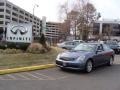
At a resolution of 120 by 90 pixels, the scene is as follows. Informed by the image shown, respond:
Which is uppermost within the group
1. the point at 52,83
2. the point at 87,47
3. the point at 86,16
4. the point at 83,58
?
the point at 86,16

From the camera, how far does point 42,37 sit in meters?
20.3

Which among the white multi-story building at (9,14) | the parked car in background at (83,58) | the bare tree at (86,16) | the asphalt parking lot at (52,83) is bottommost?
the asphalt parking lot at (52,83)

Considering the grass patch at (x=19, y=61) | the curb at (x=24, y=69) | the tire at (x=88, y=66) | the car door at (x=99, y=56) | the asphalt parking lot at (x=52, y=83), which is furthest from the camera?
the car door at (x=99, y=56)

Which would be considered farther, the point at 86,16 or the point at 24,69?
the point at 86,16

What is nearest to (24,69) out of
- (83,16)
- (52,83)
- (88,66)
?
(52,83)

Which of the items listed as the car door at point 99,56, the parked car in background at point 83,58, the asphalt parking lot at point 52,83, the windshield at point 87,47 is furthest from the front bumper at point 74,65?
the windshield at point 87,47

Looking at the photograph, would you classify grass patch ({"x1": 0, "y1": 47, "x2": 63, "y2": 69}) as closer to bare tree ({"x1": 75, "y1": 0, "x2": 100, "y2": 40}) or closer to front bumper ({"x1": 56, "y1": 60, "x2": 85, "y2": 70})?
front bumper ({"x1": 56, "y1": 60, "x2": 85, "y2": 70})

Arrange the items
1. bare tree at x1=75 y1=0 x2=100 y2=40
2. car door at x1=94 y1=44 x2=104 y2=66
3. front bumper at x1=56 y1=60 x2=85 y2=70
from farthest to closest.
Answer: bare tree at x1=75 y1=0 x2=100 y2=40 → car door at x1=94 y1=44 x2=104 y2=66 → front bumper at x1=56 y1=60 x2=85 y2=70

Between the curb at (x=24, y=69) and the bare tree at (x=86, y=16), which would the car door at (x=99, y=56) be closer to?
the curb at (x=24, y=69)

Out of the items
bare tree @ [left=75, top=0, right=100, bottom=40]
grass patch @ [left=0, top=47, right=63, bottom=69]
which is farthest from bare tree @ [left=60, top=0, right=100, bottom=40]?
grass patch @ [left=0, top=47, right=63, bottom=69]

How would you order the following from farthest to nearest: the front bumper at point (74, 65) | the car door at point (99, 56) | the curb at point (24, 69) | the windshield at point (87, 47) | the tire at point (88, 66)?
the windshield at point (87, 47) → the car door at point (99, 56) → the tire at point (88, 66) → the front bumper at point (74, 65) → the curb at point (24, 69)

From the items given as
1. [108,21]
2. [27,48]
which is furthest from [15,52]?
[108,21]

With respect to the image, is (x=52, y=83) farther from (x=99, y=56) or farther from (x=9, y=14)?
(x=9, y=14)

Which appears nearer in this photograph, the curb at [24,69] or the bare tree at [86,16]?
the curb at [24,69]
